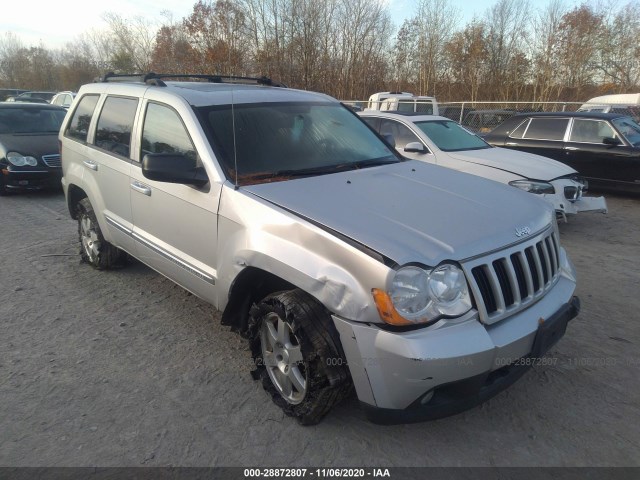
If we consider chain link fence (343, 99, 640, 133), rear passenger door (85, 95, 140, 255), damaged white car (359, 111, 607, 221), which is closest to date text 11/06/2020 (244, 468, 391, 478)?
rear passenger door (85, 95, 140, 255)

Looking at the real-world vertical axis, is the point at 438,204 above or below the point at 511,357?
above

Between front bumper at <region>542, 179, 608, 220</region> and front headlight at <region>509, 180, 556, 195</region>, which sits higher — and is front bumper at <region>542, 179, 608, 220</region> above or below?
below

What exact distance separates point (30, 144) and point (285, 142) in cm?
737

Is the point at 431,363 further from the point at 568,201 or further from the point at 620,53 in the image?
the point at 620,53

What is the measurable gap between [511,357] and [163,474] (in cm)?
181

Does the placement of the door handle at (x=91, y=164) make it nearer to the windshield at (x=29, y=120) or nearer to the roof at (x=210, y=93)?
the roof at (x=210, y=93)

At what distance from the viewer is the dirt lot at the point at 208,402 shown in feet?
8.29

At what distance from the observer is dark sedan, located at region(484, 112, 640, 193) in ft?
28.7

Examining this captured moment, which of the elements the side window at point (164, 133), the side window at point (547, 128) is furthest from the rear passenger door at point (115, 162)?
the side window at point (547, 128)

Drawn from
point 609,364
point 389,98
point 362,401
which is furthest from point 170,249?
point 389,98

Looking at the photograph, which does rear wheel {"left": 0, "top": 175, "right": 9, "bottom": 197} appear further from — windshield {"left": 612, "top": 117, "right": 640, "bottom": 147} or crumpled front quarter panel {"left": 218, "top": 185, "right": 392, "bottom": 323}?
windshield {"left": 612, "top": 117, "right": 640, "bottom": 147}

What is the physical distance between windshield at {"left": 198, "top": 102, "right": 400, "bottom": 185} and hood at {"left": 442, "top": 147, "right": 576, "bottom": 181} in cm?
335

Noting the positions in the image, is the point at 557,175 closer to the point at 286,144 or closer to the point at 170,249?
the point at 286,144

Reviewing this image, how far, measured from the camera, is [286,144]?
3441 mm
